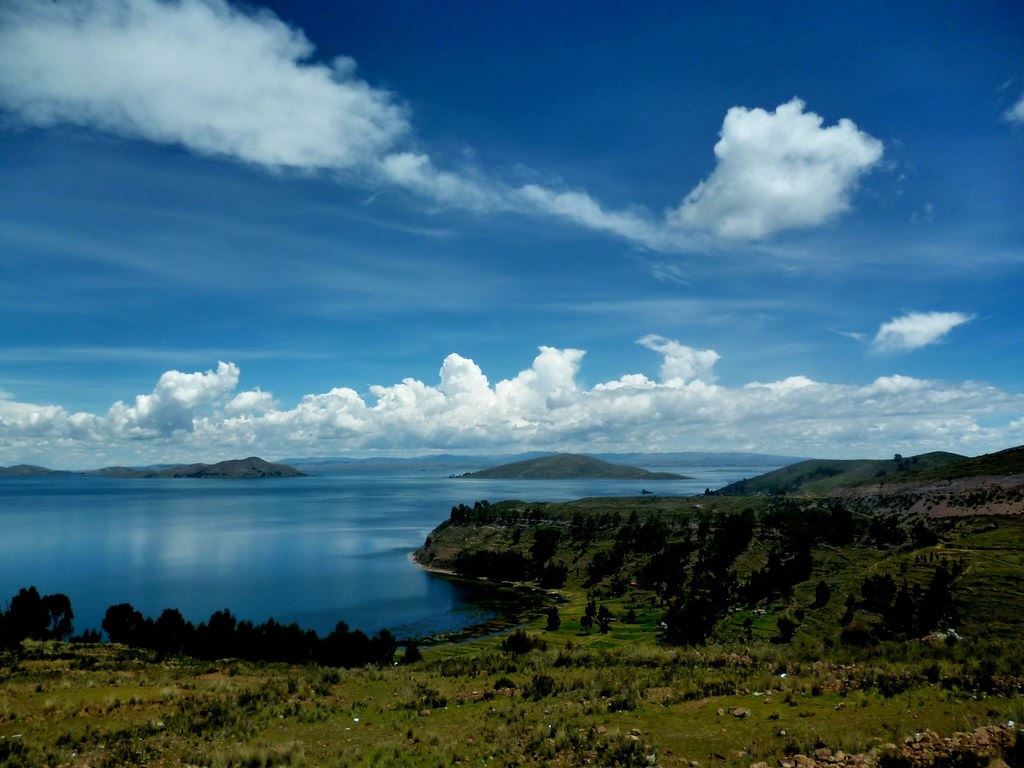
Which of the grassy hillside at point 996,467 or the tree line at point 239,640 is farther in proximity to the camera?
the grassy hillside at point 996,467

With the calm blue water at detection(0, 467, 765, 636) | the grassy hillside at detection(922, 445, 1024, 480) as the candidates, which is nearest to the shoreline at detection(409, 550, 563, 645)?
the calm blue water at detection(0, 467, 765, 636)

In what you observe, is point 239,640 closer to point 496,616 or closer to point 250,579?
point 496,616

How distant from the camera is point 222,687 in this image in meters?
29.2

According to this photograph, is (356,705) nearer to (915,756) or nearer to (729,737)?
(729,737)

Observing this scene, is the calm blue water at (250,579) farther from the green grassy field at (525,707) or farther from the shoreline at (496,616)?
the green grassy field at (525,707)

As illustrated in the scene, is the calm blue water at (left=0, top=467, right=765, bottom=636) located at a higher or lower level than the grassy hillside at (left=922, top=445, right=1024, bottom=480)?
lower

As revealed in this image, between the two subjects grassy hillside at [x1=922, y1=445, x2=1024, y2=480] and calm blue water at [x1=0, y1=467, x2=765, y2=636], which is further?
grassy hillside at [x1=922, y1=445, x2=1024, y2=480]

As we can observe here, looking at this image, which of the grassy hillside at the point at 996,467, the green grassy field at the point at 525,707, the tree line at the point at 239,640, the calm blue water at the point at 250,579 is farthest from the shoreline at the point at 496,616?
the grassy hillside at the point at 996,467

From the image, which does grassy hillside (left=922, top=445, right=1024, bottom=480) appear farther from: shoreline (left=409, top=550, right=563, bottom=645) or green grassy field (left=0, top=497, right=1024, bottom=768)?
green grassy field (left=0, top=497, right=1024, bottom=768)

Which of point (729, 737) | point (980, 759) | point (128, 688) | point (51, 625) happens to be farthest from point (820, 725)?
point (51, 625)

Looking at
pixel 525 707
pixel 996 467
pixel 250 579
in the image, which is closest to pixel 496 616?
pixel 250 579

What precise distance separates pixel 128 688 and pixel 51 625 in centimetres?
7600

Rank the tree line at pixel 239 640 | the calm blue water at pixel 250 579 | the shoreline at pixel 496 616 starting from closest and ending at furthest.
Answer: the tree line at pixel 239 640
the shoreline at pixel 496 616
the calm blue water at pixel 250 579

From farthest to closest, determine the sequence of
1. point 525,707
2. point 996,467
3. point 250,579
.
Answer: point 996,467, point 250,579, point 525,707
